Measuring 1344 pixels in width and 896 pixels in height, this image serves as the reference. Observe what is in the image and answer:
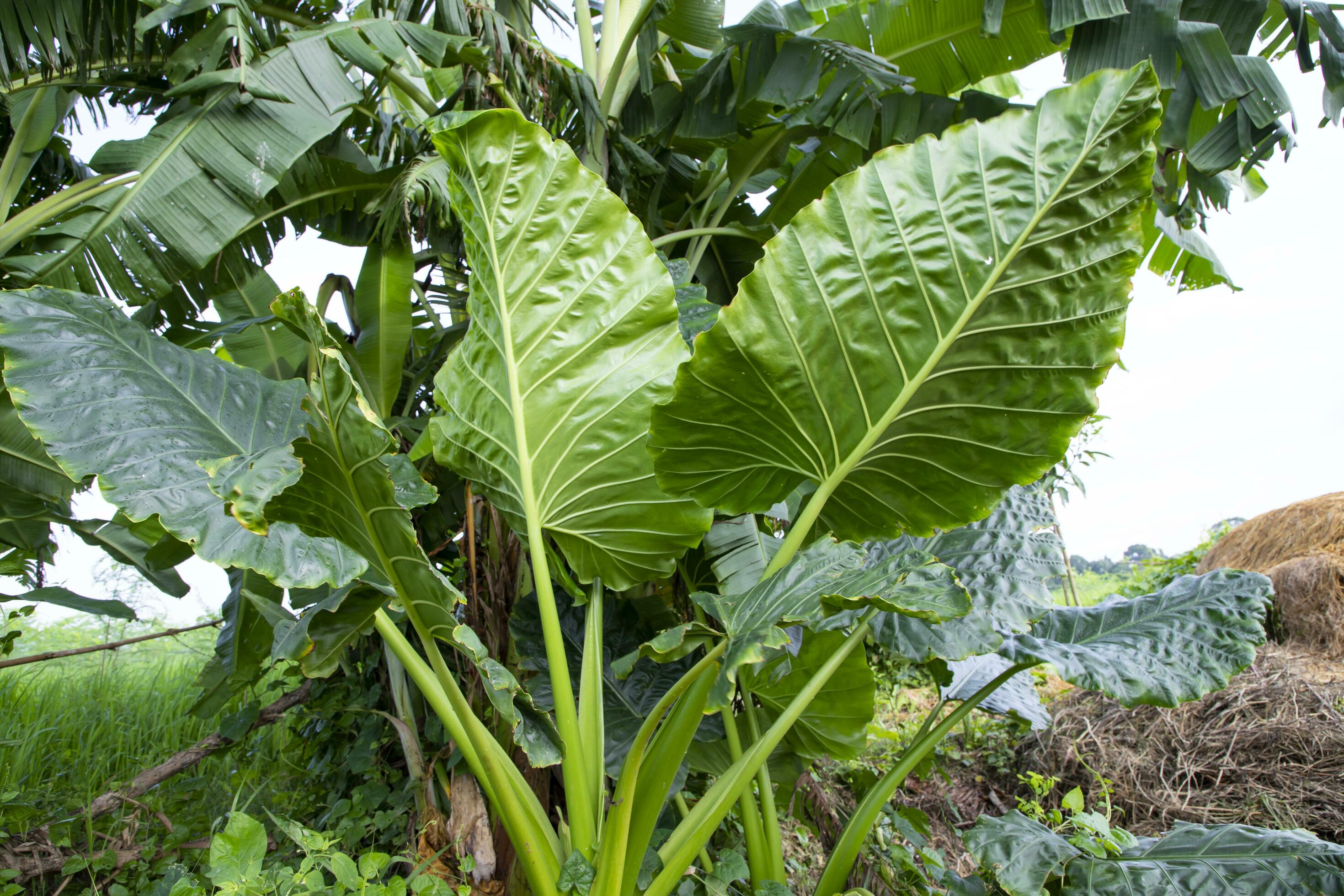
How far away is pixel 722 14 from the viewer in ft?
7.31

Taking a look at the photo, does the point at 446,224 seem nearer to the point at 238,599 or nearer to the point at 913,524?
the point at 238,599

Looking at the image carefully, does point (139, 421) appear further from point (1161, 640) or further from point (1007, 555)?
point (1161, 640)

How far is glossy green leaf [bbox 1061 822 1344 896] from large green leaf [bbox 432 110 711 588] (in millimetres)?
881

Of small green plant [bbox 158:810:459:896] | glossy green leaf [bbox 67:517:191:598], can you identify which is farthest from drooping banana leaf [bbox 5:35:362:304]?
small green plant [bbox 158:810:459:896]

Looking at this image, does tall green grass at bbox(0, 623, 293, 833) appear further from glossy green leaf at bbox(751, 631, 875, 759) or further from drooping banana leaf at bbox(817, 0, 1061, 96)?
drooping banana leaf at bbox(817, 0, 1061, 96)

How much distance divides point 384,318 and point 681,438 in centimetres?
103

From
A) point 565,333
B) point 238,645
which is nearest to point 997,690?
point 565,333

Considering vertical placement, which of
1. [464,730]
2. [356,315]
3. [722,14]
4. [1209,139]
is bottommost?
[464,730]

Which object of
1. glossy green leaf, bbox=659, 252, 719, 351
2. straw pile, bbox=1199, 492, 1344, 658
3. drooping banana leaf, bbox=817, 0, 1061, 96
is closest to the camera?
glossy green leaf, bbox=659, 252, 719, 351

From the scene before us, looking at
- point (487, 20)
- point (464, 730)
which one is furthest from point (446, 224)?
point (464, 730)

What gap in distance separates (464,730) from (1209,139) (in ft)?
6.28

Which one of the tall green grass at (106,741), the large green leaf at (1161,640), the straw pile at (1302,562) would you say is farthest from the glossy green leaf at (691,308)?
the straw pile at (1302,562)

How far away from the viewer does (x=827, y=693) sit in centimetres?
132

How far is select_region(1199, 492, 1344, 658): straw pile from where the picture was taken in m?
3.01
